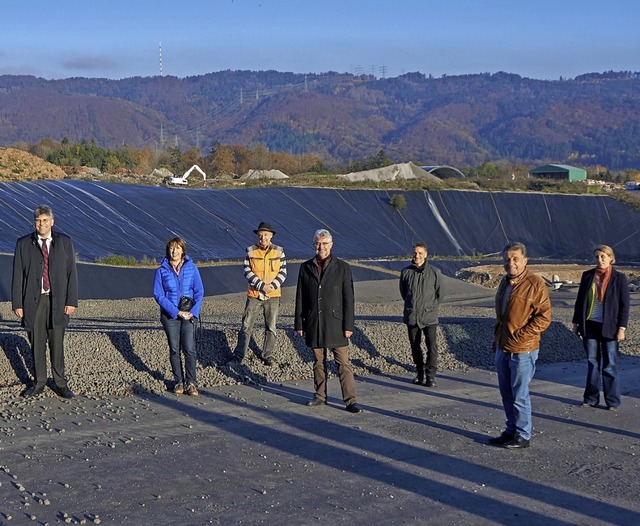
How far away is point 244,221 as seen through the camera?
39406 millimetres

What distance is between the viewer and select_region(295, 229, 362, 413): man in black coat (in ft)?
30.8

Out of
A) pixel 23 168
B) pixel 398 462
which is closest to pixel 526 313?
pixel 398 462

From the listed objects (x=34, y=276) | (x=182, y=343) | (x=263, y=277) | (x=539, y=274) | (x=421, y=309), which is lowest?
(x=539, y=274)

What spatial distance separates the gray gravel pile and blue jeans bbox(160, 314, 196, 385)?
396 millimetres

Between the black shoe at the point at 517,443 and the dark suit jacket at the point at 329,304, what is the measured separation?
6.63 feet

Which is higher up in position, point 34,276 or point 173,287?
point 34,276

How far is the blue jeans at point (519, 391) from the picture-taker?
26.7ft

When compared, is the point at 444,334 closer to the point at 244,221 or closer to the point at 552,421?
the point at 552,421

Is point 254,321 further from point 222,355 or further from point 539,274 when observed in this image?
point 539,274

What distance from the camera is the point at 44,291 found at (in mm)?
9648

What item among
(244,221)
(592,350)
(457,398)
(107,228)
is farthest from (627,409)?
(244,221)

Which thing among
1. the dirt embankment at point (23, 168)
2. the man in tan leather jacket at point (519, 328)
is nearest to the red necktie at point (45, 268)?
the man in tan leather jacket at point (519, 328)

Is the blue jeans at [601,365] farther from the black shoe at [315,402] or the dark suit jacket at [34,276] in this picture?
the dark suit jacket at [34,276]

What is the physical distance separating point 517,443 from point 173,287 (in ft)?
13.1
